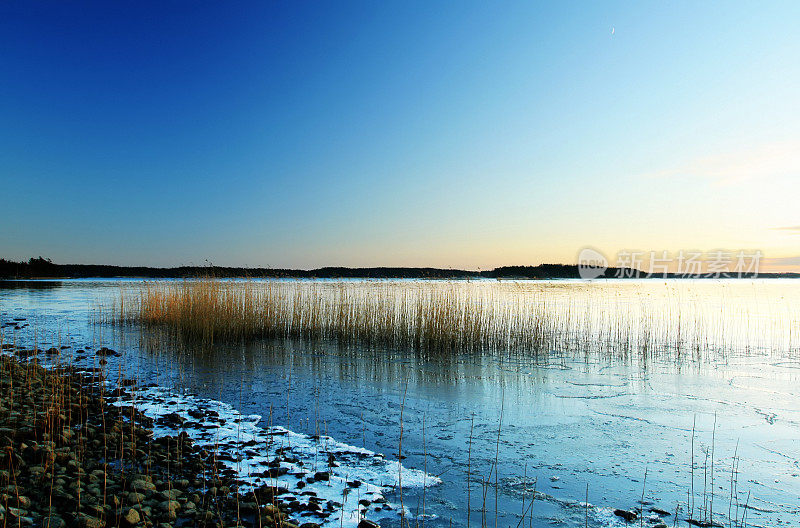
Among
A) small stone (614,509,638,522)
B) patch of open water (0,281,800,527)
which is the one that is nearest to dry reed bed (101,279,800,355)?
patch of open water (0,281,800,527)

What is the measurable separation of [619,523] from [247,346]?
947cm

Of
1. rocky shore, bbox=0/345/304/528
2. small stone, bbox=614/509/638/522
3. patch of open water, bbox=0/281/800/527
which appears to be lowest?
patch of open water, bbox=0/281/800/527

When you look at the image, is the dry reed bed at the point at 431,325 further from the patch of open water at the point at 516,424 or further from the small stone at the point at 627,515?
the small stone at the point at 627,515

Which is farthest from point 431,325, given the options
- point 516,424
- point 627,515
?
point 627,515

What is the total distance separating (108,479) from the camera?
3.58 m

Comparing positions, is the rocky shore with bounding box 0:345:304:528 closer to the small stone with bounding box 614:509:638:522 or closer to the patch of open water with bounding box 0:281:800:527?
the patch of open water with bounding box 0:281:800:527

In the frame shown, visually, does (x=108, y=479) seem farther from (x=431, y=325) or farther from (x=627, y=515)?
(x=431, y=325)

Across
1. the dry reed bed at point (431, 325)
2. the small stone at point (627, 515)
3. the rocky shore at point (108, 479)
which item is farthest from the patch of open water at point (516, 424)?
the dry reed bed at point (431, 325)

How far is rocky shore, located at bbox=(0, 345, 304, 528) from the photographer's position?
304 centimetres

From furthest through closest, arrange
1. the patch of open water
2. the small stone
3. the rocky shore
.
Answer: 1. the patch of open water
2. the small stone
3. the rocky shore

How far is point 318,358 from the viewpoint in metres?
9.77

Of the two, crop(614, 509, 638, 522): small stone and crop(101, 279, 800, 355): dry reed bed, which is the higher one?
crop(101, 279, 800, 355): dry reed bed

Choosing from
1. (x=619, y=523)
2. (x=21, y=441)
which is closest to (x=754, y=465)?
(x=619, y=523)

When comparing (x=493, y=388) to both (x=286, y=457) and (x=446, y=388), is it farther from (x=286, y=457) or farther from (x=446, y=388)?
(x=286, y=457)
